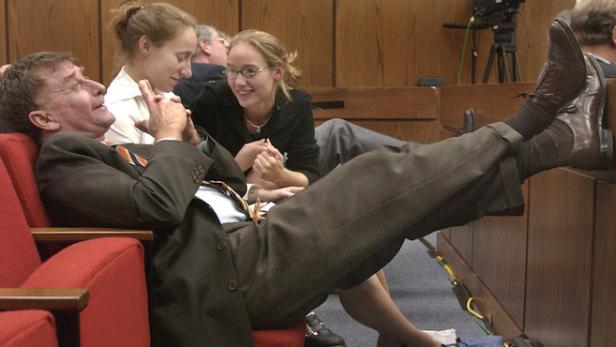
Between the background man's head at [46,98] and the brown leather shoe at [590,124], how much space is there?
1.06 m

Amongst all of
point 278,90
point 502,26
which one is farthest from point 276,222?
point 502,26

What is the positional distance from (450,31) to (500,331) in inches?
131

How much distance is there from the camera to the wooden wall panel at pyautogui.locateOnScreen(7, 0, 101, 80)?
4887 mm

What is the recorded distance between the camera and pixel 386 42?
5.12 metres

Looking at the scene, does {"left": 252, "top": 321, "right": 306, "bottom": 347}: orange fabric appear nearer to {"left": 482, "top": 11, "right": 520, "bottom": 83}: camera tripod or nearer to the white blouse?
the white blouse

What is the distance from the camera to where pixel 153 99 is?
67.2 inches

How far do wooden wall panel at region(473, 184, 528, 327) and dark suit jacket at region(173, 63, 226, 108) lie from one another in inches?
45.9

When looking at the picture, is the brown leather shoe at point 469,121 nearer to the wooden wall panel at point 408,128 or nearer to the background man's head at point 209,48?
the background man's head at point 209,48

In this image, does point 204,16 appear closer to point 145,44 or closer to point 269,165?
point 145,44

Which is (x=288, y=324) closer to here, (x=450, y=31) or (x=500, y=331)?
(x=500, y=331)

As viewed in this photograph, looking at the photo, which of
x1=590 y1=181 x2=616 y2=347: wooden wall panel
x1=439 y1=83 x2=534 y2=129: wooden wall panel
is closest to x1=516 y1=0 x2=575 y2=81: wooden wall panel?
x1=439 y1=83 x2=534 y2=129: wooden wall panel

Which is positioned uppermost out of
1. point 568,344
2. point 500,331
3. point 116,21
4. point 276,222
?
point 116,21

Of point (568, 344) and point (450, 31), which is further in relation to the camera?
point (450, 31)

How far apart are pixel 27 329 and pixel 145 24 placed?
1477 mm
